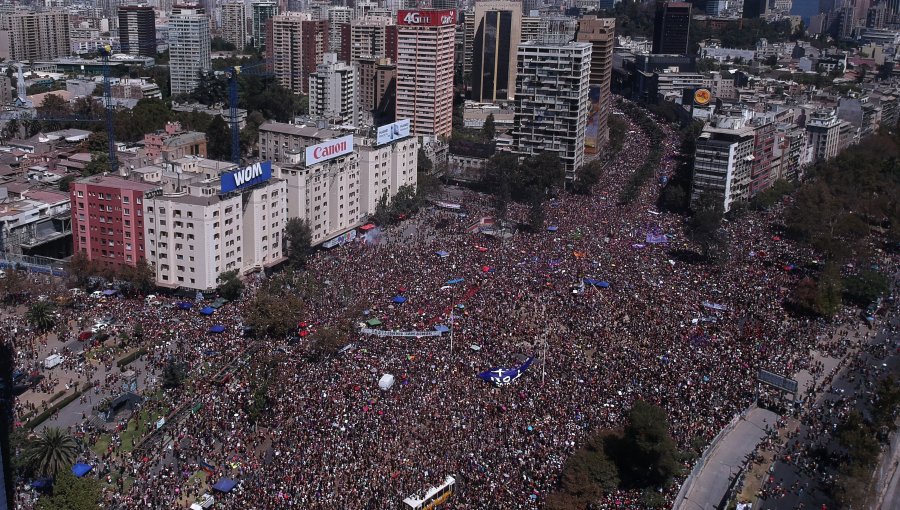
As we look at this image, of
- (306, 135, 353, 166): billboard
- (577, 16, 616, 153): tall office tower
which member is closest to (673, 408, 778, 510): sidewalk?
(306, 135, 353, 166): billboard

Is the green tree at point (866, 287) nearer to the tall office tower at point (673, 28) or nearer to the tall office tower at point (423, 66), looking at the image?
the tall office tower at point (423, 66)

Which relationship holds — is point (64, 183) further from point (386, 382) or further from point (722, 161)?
point (722, 161)

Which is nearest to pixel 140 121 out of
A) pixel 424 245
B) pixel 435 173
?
pixel 435 173

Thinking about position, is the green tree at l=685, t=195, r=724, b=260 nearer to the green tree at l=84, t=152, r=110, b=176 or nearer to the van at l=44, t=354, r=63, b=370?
the van at l=44, t=354, r=63, b=370

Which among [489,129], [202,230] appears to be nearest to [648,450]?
[202,230]

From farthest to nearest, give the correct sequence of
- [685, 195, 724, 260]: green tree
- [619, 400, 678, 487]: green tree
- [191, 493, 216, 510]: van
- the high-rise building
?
[685, 195, 724, 260]: green tree < the high-rise building < [619, 400, 678, 487]: green tree < [191, 493, 216, 510]: van

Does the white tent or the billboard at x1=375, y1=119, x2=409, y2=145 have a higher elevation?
the billboard at x1=375, y1=119, x2=409, y2=145

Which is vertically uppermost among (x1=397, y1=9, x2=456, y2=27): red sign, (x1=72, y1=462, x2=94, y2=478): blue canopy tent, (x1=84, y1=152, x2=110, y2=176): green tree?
(x1=397, y1=9, x2=456, y2=27): red sign
